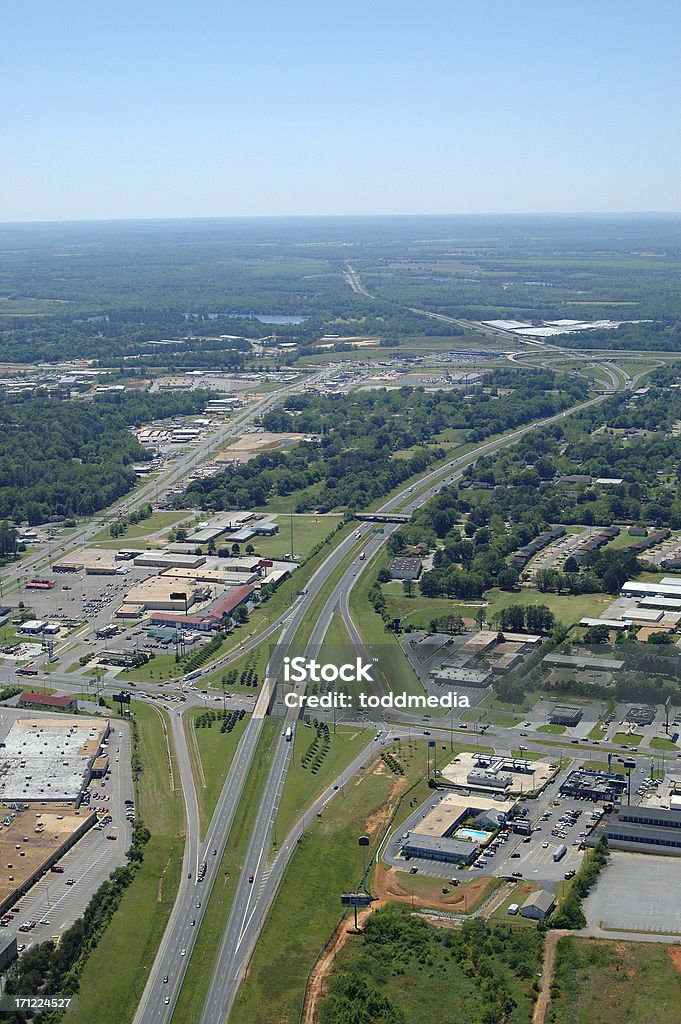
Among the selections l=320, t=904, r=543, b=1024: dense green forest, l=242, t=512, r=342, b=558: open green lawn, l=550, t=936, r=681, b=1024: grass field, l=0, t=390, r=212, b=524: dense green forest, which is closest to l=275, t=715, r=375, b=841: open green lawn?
l=320, t=904, r=543, b=1024: dense green forest

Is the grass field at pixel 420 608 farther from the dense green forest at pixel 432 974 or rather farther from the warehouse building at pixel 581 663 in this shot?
the dense green forest at pixel 432 974

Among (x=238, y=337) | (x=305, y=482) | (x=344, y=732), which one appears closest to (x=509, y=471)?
(x=305, y=482)

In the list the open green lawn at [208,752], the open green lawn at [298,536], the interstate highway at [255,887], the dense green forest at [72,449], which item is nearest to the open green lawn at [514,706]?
the interstate highway at [255,887]

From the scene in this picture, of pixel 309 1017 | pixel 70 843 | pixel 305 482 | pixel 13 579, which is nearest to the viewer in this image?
pixel 309 1017

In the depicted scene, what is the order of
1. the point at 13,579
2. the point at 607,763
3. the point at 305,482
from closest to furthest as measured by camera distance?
the point at 607,763, the point at 13,579, the point at 305,482

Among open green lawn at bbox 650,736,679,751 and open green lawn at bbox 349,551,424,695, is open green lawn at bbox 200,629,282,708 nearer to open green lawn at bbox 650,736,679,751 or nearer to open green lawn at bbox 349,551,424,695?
open green lawn at bbox 349,551,424,695

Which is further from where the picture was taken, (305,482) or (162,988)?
(305,482)

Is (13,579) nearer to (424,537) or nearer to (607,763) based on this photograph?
(424,537)
